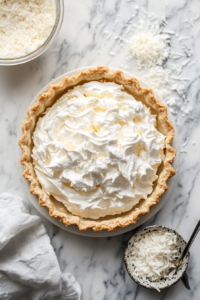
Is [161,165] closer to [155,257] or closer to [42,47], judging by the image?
[155,257]

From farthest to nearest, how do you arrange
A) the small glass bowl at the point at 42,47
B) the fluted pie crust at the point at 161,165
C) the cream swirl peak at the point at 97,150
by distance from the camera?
the small glass bowl at the point at 42,47 < the fluted pie crust at the point at 161,165 < the cream swirl peak at the point at 97,150

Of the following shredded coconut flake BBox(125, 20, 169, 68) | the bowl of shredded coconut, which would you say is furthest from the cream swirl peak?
shredded coconut flake BBox(125, 20, 169, 68)

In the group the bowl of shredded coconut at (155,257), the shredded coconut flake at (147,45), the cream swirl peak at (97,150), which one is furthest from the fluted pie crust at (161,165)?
the shredded coconut flake at (147,45)

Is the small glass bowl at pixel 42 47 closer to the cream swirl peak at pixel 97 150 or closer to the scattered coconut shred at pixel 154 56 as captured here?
the cream swirl peak at pixel 97 150

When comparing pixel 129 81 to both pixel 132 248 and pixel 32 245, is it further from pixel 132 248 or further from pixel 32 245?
pixel 32 245

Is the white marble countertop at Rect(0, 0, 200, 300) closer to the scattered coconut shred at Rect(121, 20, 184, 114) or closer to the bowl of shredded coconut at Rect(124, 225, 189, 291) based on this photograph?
the scattered coconut shred at Rect(121, 20, 184, 114)

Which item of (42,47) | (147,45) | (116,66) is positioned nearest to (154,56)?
(147,45)

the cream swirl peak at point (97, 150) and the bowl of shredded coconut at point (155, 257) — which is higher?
the cream swirl peak at point (97, 150)
